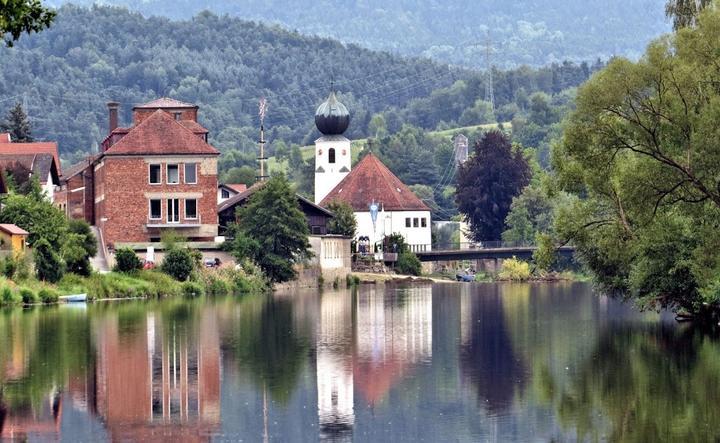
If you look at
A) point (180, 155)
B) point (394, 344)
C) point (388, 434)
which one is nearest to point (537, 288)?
point (180, 155)

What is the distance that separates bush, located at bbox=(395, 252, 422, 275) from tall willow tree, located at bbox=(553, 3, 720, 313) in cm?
6206

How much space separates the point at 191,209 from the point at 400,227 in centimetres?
4064

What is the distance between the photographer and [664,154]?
51.0 m

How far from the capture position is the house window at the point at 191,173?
92125 millimetres

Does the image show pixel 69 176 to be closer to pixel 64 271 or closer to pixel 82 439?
pixel 64 271

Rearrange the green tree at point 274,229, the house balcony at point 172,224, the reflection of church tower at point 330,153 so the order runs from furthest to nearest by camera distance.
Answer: the reflection of church tower at point 330,153
the house balcony at point 172,224
the green tree at point 274,229

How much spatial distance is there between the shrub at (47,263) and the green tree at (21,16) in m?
41.8

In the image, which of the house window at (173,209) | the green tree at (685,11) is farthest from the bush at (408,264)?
the green tree at (685,11)

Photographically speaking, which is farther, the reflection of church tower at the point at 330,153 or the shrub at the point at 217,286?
the reflection of church tower at the point at 330,153

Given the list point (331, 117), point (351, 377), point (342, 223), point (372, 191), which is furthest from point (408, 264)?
point (351, 377)

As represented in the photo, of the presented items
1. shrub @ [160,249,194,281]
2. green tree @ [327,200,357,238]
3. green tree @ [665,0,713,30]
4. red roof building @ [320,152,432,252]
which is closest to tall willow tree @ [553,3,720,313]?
green tree @ [665,0,713,30]

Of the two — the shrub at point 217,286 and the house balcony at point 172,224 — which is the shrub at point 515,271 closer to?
the house balcony at point 172,224

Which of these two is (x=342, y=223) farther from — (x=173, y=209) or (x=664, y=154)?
(x=664, y=154)

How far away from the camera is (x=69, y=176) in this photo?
104750mm
